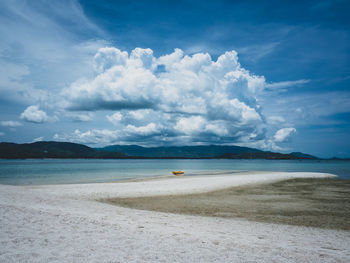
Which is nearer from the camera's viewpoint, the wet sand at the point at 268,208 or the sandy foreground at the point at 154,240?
the sandy foreground at the point at 154,240

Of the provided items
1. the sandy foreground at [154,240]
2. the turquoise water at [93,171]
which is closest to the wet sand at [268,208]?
the sandy foreground at [154,240]

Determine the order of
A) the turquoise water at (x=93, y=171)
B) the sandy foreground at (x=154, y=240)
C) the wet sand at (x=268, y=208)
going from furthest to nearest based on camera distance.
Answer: the turquoise water at (x=93, y=171)
the wet sand at (x=268, y=208)
the sandy foreground at (x=154, y=240)

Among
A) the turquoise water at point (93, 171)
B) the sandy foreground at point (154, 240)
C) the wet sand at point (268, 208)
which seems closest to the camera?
the sandy foreground at point (154, 240)

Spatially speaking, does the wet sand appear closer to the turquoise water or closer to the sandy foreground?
the sandy foreground

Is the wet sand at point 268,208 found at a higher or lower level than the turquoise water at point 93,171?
higher

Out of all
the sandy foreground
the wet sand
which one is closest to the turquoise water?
the wet sand

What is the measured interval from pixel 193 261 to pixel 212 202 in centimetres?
1214

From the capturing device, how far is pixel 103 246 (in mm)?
7086

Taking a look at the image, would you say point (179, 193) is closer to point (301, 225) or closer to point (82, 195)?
point (82, 195)

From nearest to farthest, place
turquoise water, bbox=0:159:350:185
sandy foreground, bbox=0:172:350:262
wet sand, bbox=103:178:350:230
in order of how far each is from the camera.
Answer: sandy foreground, bbox=0:172:350:262 → wet sand, bbox=103:178:350:230 → turquoise water, bbox=0:159:350:185

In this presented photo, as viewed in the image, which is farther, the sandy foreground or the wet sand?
the wet sand

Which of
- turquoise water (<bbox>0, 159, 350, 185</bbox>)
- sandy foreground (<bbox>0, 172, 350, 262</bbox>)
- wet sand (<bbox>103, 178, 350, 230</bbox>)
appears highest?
sandy foreground (<bbox>0, 172, 350, 262</bbox>)

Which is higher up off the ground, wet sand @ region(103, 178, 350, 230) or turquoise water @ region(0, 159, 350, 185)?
wet sand @ region(103, 178, 350, 230)

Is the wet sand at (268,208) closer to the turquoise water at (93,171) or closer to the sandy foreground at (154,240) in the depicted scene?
the sandy foreground at (154,240)
